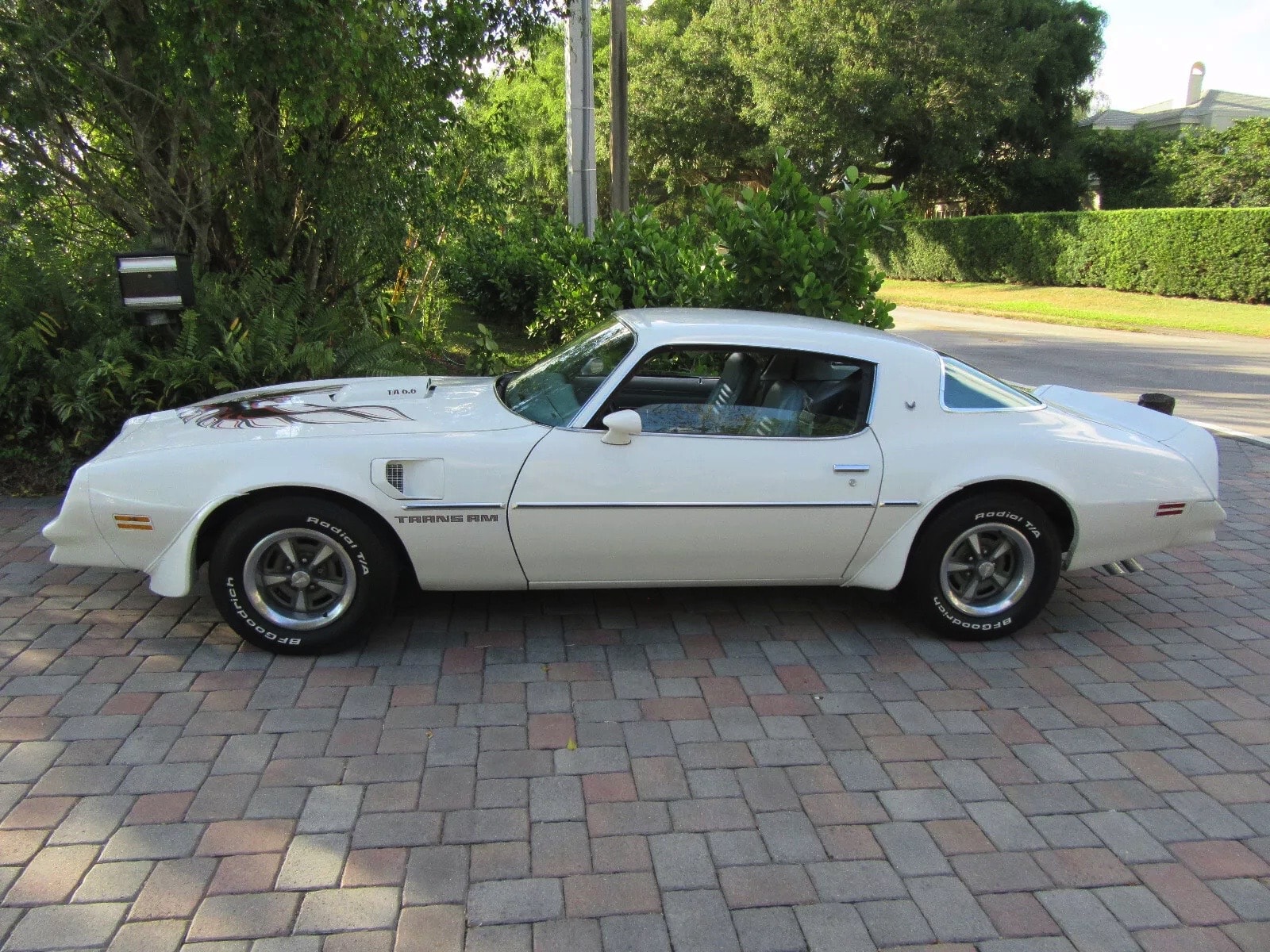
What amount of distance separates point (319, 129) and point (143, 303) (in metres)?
2.33

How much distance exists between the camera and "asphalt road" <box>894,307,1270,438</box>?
10.9 meters

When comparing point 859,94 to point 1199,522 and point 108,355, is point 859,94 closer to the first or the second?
point 108,355

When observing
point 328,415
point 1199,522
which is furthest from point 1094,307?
point 328,415

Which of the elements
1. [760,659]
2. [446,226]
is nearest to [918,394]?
[760,659]

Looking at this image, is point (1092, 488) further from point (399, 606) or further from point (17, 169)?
point (17, 169)

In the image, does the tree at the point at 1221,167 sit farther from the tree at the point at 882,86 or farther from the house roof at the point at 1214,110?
the house roof at the point at 1214,110

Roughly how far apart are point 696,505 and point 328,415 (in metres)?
1.67

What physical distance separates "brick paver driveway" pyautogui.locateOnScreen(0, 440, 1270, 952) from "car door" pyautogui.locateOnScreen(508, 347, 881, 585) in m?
0.40

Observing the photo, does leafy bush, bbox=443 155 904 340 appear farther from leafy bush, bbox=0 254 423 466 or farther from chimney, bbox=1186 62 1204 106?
chimney, bbox=1186 62 1204 106

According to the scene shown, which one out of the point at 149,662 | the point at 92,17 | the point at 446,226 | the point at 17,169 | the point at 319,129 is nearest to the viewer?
the point at 149,662

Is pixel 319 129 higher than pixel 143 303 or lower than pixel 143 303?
higher

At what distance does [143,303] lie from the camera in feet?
19.5

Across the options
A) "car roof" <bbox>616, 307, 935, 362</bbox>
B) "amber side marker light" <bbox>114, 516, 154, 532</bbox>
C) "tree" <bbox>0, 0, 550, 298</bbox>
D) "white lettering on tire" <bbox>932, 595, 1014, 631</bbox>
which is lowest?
"white lettering on tire" <bbox>932, 595, 1014, 631</bbox>

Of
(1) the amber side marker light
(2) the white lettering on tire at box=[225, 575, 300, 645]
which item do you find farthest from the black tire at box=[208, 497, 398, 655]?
(1) the amber side marker light
